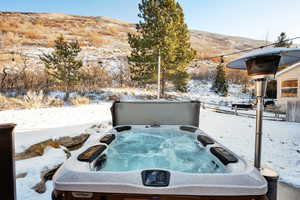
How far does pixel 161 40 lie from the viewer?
7.84 m

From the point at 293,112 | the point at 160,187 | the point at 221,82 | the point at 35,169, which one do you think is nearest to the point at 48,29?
the point at 221,82

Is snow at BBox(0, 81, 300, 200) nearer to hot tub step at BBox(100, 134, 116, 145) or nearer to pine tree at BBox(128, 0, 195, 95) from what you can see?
hot tub step at BBox(100, 134, 116, 145)

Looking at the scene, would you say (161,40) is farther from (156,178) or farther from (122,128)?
(156,178)

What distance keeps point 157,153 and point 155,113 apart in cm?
66

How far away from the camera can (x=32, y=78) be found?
9742 mm

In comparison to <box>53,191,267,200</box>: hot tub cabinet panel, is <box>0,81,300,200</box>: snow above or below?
below

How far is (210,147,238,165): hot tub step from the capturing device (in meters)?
1.16

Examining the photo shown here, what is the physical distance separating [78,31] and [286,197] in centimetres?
2349

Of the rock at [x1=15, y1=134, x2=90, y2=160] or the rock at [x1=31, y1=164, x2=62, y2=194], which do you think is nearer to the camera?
the rock at [x1=31, y1=164, x2=62, y2=194]

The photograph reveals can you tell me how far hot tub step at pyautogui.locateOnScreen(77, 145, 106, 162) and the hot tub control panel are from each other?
0.50 metres

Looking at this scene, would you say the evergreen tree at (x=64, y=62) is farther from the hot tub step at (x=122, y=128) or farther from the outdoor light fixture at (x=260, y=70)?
the outdoor light fixture at (x=260, y=70)

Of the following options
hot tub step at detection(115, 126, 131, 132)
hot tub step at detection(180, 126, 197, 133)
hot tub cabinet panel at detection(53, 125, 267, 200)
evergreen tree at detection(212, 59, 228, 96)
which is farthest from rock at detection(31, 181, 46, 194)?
evergreen tree at detection(212, 59, 228, 96)

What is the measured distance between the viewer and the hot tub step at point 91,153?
1.15 metres

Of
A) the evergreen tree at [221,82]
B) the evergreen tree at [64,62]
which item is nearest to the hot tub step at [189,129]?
the evergreen tree at [64,62]
